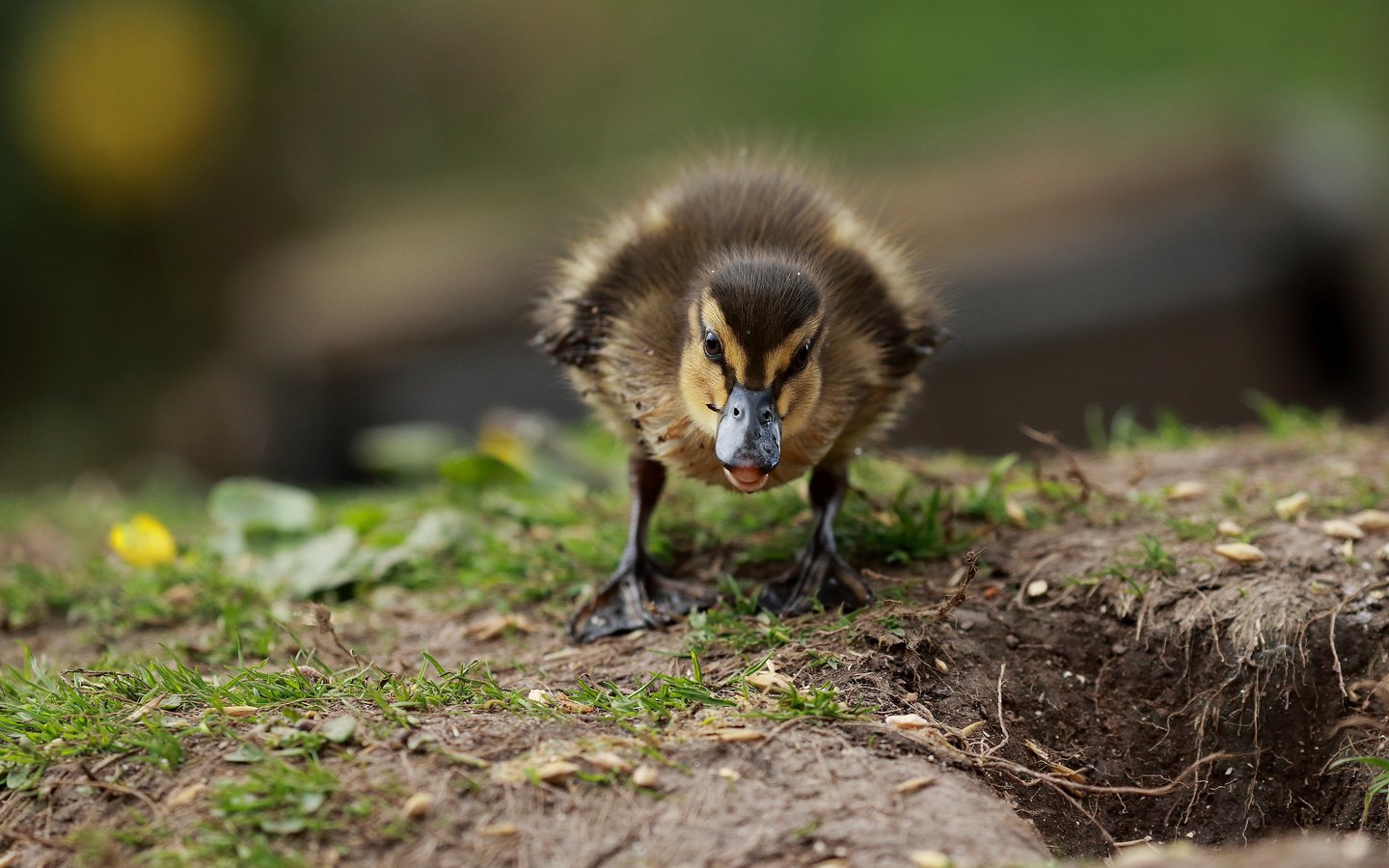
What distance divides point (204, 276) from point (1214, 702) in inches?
411

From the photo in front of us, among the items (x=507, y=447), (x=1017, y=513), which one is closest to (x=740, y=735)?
(x=1017, y=513)

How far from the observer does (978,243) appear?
350 inches

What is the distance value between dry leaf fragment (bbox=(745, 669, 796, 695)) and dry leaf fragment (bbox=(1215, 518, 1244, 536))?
141cm

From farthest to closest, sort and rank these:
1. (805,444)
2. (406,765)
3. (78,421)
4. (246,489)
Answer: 1. (78,421)
2. (246,489)
3. (805,444)
4. (406,765)

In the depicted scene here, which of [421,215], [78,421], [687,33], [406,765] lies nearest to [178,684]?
[406,765]

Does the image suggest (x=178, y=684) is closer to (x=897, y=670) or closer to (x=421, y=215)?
(x=897, y=670)

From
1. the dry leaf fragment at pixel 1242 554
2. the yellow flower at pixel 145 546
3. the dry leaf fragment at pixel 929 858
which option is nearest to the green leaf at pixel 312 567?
the yellow flower at pixel 145 546

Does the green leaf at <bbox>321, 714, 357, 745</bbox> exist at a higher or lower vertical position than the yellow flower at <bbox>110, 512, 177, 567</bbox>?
higher

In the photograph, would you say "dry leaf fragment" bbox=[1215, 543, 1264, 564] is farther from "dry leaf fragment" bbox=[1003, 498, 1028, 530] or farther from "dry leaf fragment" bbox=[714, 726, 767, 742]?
"dry leaf fragment" bbox=[714, 726, 767, 742]

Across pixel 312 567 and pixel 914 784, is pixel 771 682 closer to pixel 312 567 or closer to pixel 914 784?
pixel 914 784

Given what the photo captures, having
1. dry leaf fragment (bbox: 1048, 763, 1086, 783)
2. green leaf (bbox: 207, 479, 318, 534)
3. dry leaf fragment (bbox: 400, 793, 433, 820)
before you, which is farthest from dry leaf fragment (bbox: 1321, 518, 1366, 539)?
green leaf (bbox: 207, 479, 318, 534)

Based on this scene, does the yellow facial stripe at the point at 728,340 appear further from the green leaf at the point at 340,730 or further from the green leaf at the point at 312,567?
the green leaf at the point at 312,567

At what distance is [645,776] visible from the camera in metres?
2.71

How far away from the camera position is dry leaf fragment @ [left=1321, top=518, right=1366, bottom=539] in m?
3.65
